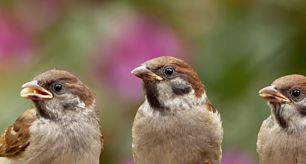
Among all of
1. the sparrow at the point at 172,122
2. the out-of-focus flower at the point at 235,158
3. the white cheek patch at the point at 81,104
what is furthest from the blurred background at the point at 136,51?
the white cheek patch at the point at 81,104

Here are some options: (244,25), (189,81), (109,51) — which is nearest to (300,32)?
(244,25)

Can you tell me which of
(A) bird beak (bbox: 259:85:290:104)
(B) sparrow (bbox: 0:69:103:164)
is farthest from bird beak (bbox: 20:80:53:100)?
(A) bird beak (bbox: 259:85:290:104)

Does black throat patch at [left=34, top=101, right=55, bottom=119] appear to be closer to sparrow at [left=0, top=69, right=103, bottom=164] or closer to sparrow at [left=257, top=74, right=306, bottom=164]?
sparrow at [left=0, top=69, right=103, bottom=164]

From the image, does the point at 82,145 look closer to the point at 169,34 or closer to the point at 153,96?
the point at 153,96

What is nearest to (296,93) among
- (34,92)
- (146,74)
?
(146,74)

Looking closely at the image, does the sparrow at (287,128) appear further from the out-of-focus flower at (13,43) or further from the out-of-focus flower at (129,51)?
the out-of-focus flower at (13,43)

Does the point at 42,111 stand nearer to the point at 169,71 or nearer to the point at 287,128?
the point at 169,71

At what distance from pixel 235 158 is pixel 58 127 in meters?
1.57

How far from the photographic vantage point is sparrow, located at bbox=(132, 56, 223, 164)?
7250 millimetres

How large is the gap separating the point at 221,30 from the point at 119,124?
90cm

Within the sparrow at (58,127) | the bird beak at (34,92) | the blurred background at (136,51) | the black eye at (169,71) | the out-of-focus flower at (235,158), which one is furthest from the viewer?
the blurred background at (136,51)

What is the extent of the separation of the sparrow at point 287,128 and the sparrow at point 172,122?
0.86 ft

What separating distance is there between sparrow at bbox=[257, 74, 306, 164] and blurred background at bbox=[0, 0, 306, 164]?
1142 mm

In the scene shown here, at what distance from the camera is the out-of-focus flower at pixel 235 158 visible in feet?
27.4
